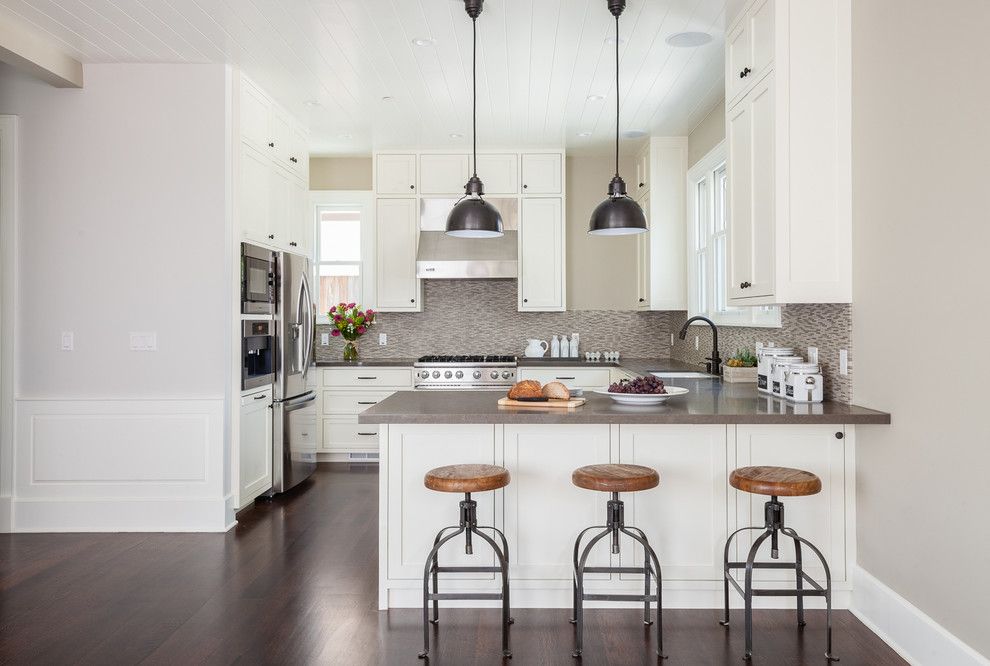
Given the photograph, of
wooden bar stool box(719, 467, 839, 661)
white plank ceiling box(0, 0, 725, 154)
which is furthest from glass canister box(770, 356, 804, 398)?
white plank ceiling box(0, 0, 725, 154)

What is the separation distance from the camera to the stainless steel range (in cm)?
577

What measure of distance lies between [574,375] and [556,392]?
271 cm

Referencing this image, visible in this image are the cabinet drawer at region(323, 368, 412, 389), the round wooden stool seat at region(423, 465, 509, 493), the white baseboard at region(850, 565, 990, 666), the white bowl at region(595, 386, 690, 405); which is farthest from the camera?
the cabinet drawer at region(323, 368, 412, 389)

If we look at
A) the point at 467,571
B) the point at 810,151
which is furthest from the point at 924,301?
the point at 467,571

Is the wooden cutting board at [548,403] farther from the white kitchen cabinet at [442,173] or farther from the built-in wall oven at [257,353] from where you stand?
the white kitchen cabinet at [442,173]

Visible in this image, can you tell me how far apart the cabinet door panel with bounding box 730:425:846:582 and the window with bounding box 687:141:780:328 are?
1425 millimetres

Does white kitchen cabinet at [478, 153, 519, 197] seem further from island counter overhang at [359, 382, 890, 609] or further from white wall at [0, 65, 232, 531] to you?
island counter overhang at [359, 382, 890, 609]

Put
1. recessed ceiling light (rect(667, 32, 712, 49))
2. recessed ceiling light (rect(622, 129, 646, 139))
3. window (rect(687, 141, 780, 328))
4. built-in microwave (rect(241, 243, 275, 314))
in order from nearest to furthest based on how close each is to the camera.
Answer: recessed ceiling light (rect(667, 32, 712, 49)) < built-in microwave (rect(241, 243, 275, 314)) < window (rect(687, 141, 780, 328)) < recessed ceiling light (rect(622, 129, 646, 139))

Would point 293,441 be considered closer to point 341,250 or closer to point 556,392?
point 341,250

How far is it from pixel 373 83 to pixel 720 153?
7.90ft

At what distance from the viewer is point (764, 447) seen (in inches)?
115

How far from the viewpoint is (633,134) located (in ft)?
18.6

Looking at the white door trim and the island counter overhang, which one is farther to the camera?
the white door trim

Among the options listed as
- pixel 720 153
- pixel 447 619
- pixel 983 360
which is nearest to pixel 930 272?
pixel 983 360
